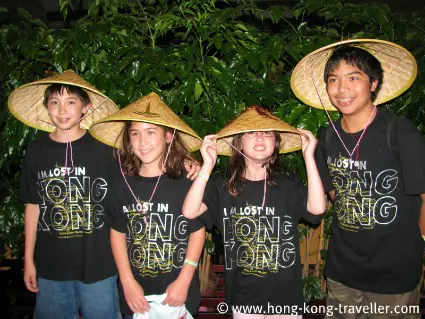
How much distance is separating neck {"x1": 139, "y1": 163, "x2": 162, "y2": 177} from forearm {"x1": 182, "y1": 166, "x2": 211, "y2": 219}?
0.22 metres

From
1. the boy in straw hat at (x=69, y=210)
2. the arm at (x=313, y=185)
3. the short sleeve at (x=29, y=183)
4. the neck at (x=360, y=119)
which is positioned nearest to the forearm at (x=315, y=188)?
the arm at (x=313, y=185)

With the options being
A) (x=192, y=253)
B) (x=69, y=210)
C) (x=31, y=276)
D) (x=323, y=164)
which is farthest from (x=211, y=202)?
(x=31, y=276)

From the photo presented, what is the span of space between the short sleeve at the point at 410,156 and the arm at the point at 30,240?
1690mm

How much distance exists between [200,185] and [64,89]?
824 millimetres

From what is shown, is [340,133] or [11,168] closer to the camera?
[340,133]

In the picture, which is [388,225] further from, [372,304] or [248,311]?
[248,311]

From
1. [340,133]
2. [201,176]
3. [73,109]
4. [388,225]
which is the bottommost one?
[388,225]

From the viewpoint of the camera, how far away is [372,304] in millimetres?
→ 1718

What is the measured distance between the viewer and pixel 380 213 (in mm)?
1650

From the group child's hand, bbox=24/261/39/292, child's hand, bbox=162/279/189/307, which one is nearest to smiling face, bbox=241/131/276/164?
→ child's hand, bbox=162/279/189/307

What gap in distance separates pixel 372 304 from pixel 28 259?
64.5 inches

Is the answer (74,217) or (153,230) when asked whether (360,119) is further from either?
(74,217)

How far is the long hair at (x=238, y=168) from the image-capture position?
175 centimetres

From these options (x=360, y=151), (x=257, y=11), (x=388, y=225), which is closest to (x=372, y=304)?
(x=388, y=225)
